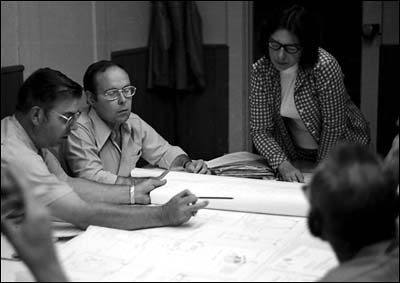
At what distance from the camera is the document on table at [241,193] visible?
212 centimetres

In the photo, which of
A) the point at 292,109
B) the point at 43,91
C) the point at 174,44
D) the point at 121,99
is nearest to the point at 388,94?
the point at 174,44

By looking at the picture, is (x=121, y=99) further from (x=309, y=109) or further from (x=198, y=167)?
(x=309, y=109)

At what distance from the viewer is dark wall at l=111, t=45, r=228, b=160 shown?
5305mm


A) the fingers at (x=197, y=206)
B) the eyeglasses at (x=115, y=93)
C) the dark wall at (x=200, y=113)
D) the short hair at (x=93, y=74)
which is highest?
the short hair at (x=93, y=74)

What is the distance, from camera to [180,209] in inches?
78.9

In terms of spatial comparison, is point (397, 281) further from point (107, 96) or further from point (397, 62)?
point (397, 62)

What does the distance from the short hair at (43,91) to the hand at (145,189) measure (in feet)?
1.17

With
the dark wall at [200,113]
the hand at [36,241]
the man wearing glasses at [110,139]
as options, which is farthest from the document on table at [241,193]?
the dark wall at [200,113]

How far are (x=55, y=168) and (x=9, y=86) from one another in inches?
55.6

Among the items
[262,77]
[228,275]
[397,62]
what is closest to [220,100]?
[397,62]

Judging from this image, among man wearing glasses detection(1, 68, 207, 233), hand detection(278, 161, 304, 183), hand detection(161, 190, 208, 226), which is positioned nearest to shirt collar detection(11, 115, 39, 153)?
man wearing glasses detection(1, 68, 207, 233)

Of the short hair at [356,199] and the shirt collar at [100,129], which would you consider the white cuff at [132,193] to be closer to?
the shirt collar at [100,129]

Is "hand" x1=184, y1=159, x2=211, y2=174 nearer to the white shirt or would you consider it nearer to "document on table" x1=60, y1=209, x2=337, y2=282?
the white shirt

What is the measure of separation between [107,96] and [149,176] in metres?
0.37
